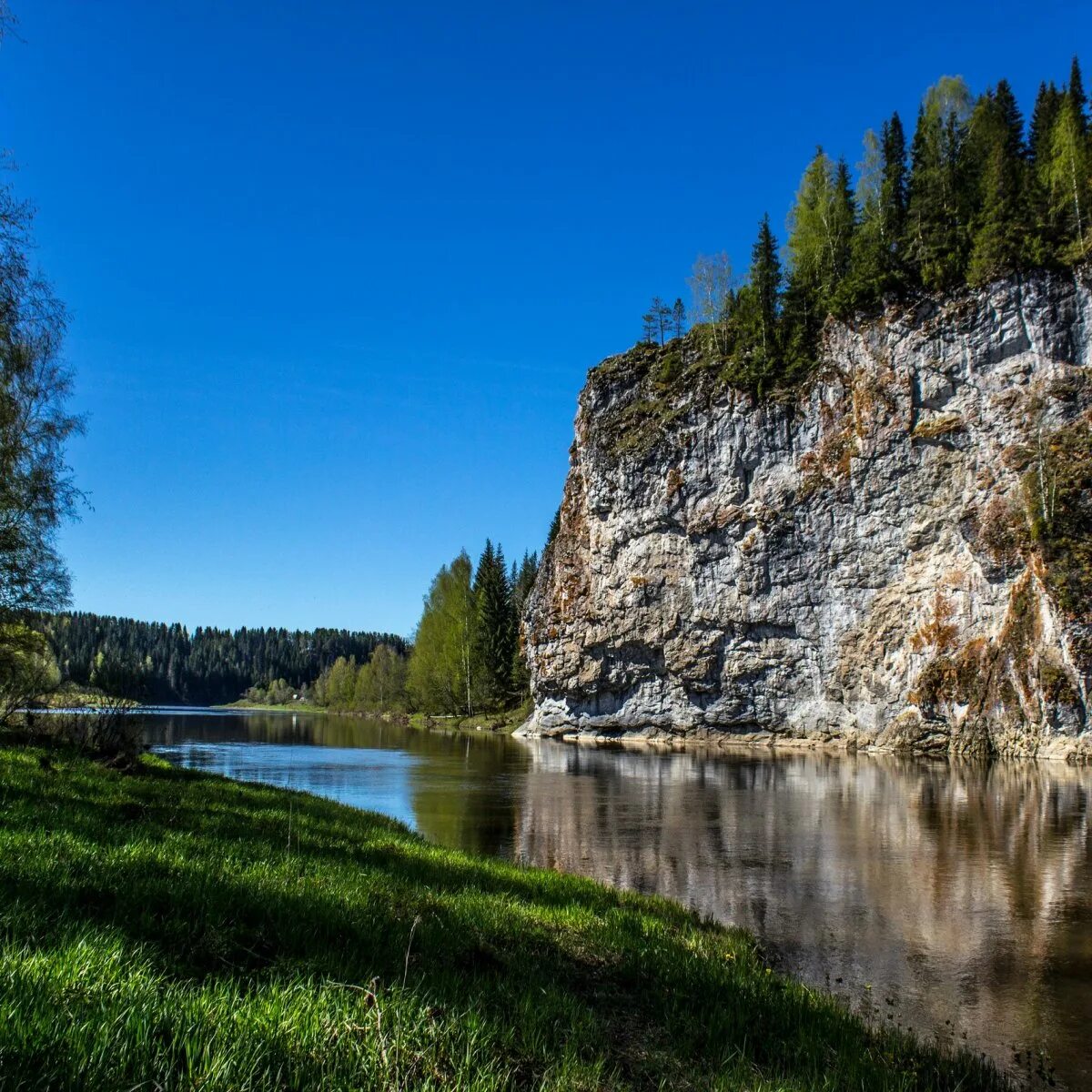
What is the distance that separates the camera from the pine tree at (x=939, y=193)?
5919cm

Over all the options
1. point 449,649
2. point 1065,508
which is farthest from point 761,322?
point 449,649

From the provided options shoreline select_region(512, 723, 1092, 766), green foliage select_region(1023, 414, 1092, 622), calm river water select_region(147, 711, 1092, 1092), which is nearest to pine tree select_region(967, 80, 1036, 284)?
green foliage select_region(1023, 414, 1092, 622)

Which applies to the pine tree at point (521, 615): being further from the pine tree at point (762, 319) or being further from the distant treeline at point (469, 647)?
the pine tree at point (762, 319)

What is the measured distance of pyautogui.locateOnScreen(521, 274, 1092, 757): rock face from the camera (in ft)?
161

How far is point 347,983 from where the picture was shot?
199 inches

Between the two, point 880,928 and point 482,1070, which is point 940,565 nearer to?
point 880,928

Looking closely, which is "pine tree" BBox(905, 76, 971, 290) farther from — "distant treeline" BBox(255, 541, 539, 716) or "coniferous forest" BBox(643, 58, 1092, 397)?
"distant treeline" BBox(255, 541, 539, 716)

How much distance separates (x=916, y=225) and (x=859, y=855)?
6011 cm

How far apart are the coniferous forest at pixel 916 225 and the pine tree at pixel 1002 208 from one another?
0.10 meters

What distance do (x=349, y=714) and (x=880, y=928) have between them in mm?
139165

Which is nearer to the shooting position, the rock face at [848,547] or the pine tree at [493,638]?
the rock face at [848,547]

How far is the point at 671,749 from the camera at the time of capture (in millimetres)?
63125

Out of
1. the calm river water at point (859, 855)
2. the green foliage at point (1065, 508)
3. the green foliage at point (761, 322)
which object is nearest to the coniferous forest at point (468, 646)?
the green foliage at point (761, 322)

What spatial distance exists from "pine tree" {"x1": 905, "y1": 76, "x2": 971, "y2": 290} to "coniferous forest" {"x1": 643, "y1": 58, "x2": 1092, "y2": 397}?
11cm
